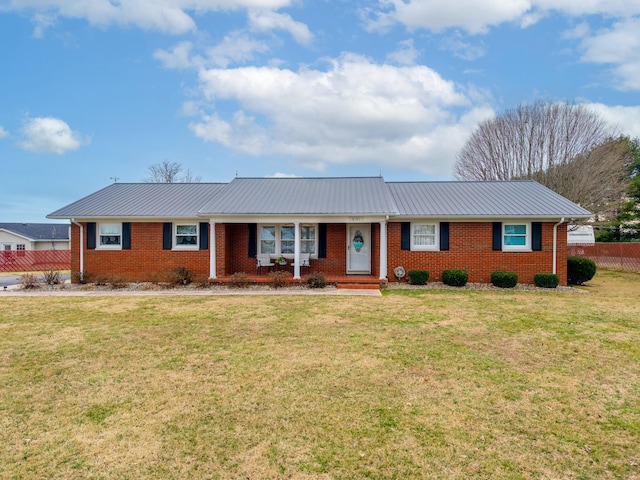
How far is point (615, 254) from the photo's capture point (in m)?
21.1

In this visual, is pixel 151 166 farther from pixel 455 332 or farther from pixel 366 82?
pixel 455 332

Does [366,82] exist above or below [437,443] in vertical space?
above

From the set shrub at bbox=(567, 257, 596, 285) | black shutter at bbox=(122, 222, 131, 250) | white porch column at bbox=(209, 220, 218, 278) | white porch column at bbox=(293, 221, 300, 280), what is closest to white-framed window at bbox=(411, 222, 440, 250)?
white porch column at bbox=(293, 221, 300, 280)

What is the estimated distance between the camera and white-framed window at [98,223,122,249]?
15.3 m

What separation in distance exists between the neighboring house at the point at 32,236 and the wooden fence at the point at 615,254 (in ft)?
151

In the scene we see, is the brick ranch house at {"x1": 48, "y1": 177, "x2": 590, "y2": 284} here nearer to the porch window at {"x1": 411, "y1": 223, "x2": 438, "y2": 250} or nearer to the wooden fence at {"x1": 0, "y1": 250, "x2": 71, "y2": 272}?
the porch window at {"x1": 411, "y1": 223, "x2": 438, "y2": 250}

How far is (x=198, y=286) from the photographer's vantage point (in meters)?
13.7

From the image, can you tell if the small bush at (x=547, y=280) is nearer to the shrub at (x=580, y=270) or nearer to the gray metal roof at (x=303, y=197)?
the shrub at (x=580, y=270)

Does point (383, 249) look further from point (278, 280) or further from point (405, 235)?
point (278, 280)

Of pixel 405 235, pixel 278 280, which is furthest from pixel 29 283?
pixel 405 235

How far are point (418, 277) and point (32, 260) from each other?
2549cm

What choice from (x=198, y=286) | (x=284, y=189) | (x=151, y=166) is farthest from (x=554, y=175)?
(x=151, y=166)

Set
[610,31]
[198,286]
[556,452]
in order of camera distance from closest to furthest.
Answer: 1. [556,452]
2. [198,286]
3. [610,31]

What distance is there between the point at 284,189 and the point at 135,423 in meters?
13.5
